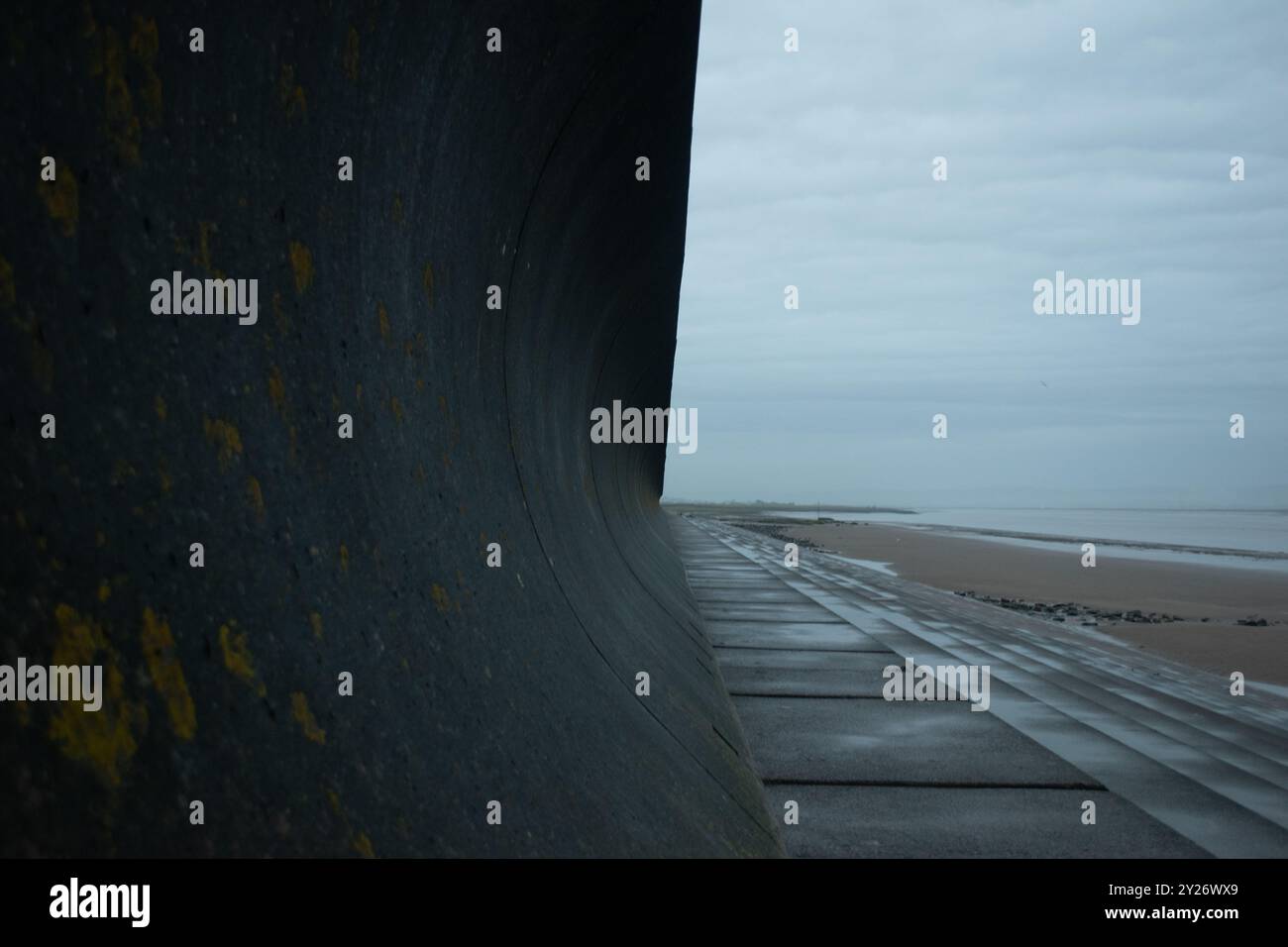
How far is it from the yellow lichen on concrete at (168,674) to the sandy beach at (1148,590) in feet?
42.2

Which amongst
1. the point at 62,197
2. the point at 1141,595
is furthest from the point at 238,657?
the point at 1141,595

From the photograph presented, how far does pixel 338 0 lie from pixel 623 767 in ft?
7.08

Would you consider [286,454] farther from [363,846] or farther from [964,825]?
[964,825]

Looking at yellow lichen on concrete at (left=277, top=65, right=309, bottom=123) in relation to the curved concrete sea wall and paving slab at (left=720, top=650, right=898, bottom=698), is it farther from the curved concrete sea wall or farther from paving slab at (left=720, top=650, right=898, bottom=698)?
paving slab at (left=720, top=650, right=898, bottom=698)

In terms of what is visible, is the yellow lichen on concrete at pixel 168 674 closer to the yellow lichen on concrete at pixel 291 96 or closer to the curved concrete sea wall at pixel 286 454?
the curved concrete sea wall at pixel 286 454

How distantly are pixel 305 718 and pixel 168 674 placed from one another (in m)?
0.29

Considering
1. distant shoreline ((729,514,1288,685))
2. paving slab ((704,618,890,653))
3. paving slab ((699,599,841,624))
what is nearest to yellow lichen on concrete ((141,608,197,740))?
paving slab ((704,618,890,653))

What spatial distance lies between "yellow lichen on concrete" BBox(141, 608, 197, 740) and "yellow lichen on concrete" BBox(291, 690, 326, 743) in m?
0.22

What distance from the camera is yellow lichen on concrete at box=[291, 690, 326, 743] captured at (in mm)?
1483

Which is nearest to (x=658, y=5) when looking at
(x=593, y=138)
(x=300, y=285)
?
(x=593, y=138)

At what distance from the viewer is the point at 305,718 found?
1.50 meters

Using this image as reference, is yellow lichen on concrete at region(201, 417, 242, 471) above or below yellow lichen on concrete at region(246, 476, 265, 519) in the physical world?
above

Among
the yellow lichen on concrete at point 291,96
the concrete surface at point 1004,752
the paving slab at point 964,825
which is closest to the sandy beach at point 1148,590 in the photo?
the concrete surface at point 1004,752
